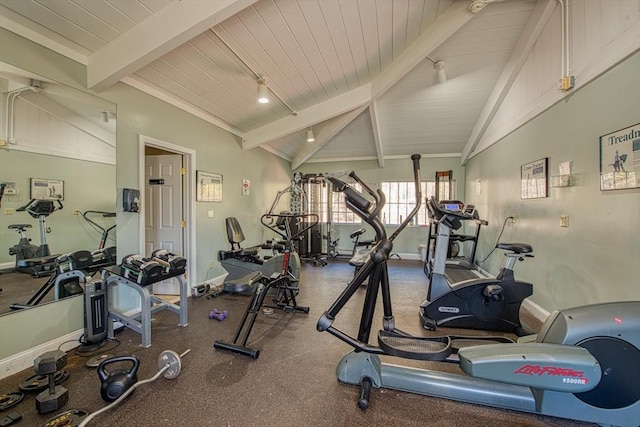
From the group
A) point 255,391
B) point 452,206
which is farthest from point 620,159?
point 255,391

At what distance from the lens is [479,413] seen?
5.35 feet

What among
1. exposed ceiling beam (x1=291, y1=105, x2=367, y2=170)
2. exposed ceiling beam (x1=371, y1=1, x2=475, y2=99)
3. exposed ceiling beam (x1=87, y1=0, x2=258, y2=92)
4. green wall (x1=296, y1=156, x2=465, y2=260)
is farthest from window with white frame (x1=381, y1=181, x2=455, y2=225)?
exposed ceiling beam (x1=87, y1=0, x2=258, y2=92)

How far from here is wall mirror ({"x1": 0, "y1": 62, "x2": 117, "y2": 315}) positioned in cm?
205

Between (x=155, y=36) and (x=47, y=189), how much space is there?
162 centimetres

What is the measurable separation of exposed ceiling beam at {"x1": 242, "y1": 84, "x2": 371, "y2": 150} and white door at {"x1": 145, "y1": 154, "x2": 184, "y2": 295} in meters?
1.48

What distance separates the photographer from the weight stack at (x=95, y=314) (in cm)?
239

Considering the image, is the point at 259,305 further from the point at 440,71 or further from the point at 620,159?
the point at 440,71

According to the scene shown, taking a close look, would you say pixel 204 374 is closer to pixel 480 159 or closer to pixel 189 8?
pixel 189 8

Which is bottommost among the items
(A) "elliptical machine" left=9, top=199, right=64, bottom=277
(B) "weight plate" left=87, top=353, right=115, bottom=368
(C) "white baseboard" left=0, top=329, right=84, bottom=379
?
(B) "weight plate" left=87, top=353, right=115, bottom=368

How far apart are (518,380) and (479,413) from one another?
0.43 meters

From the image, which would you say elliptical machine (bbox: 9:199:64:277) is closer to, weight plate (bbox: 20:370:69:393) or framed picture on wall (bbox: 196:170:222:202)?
weight plate (bbox: 20:370:69:393)

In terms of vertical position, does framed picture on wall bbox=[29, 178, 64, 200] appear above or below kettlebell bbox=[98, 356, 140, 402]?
above

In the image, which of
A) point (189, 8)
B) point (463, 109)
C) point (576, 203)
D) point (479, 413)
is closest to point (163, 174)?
point (189, 8)

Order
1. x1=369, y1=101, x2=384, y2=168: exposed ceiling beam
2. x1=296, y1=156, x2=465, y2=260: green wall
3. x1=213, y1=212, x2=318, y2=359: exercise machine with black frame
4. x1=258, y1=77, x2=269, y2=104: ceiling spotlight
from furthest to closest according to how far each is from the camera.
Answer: x1=296, y1=156, x2=465, y2=260: green wall → x1=369, y1=101, x2=384, y2=168: exposed ceiling beam → x1=258, y1=77, x2=269, y2=104: ceiling spotlight → x1=213, y1=212, x2=318, y2=359: exercise machine with black frame
